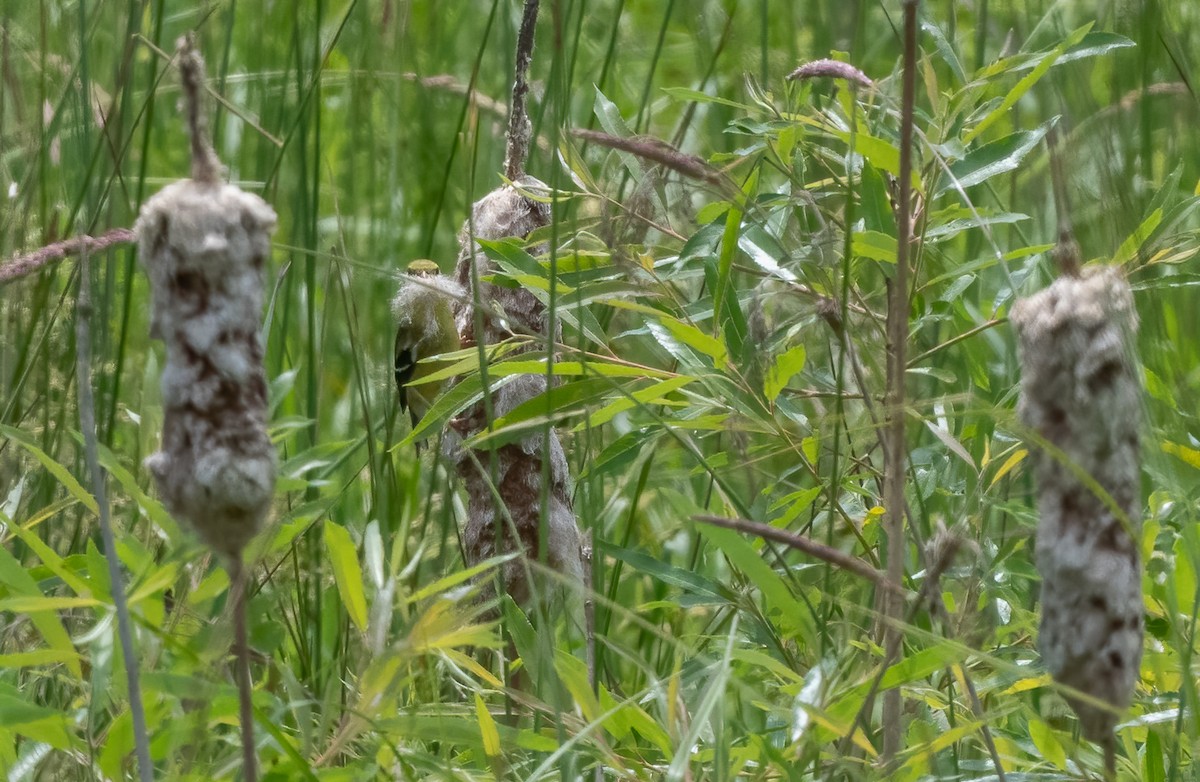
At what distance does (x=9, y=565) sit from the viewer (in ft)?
3.02

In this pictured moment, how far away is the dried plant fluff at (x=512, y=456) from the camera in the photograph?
1.19m

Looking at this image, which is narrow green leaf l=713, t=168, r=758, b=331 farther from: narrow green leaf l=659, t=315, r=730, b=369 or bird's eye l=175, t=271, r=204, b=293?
bird's eye l=175, t=271, r=204, b=293

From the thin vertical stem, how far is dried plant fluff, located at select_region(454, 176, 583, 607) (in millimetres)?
330

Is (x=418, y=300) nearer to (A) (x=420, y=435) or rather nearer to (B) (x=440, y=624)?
(A) (x=420, y=435)

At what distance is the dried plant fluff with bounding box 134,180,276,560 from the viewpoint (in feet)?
1.99

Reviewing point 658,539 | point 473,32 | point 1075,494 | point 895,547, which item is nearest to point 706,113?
point 473,32

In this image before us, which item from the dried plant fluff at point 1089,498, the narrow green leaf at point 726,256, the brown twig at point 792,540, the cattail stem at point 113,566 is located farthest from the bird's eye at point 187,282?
the narrow green leaf at point 726,256

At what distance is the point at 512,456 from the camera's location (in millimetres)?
1220

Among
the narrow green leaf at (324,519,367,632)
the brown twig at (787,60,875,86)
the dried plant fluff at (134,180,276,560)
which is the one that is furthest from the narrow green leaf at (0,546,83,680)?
the brown twig at (787,60,875,86)

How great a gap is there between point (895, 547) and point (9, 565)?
581 millimetres

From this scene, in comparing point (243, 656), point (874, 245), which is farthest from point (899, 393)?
point (243, 656)

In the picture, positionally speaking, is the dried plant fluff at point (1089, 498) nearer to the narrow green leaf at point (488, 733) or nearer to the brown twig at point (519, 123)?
the narrow green leaf at point (488, 733)

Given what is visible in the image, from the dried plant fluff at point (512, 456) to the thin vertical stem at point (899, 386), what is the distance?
1.08 ft

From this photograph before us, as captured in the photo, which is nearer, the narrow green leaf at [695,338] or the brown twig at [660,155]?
the brown twig at [660,155]
